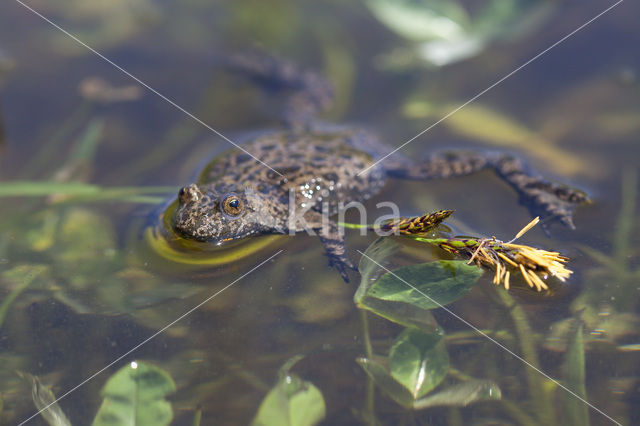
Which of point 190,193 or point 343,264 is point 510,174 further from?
point 190,193

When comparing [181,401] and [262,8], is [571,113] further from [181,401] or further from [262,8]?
[181,401]

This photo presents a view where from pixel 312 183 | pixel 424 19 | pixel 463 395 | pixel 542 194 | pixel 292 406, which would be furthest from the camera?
pixel 424 19

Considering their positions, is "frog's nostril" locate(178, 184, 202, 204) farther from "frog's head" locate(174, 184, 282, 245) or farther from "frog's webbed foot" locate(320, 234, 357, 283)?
"frog's webbed foot" locate(320, 234, 357, 283)

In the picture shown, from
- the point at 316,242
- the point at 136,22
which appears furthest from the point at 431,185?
the point at 136,22

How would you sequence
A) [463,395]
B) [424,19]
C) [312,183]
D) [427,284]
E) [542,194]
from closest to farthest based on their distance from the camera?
[463,395], [427,284], [542,194], [312,183], [424,19]

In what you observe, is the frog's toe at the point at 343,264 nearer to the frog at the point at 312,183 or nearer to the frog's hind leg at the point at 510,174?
the frog at the point at 312,183

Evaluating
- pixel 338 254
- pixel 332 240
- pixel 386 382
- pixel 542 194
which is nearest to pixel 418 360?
pixel 386 382

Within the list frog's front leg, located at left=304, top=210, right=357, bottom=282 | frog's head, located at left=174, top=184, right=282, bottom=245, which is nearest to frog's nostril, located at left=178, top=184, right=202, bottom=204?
frog's head, located at left=174, top=184, right=282, bottom=245
